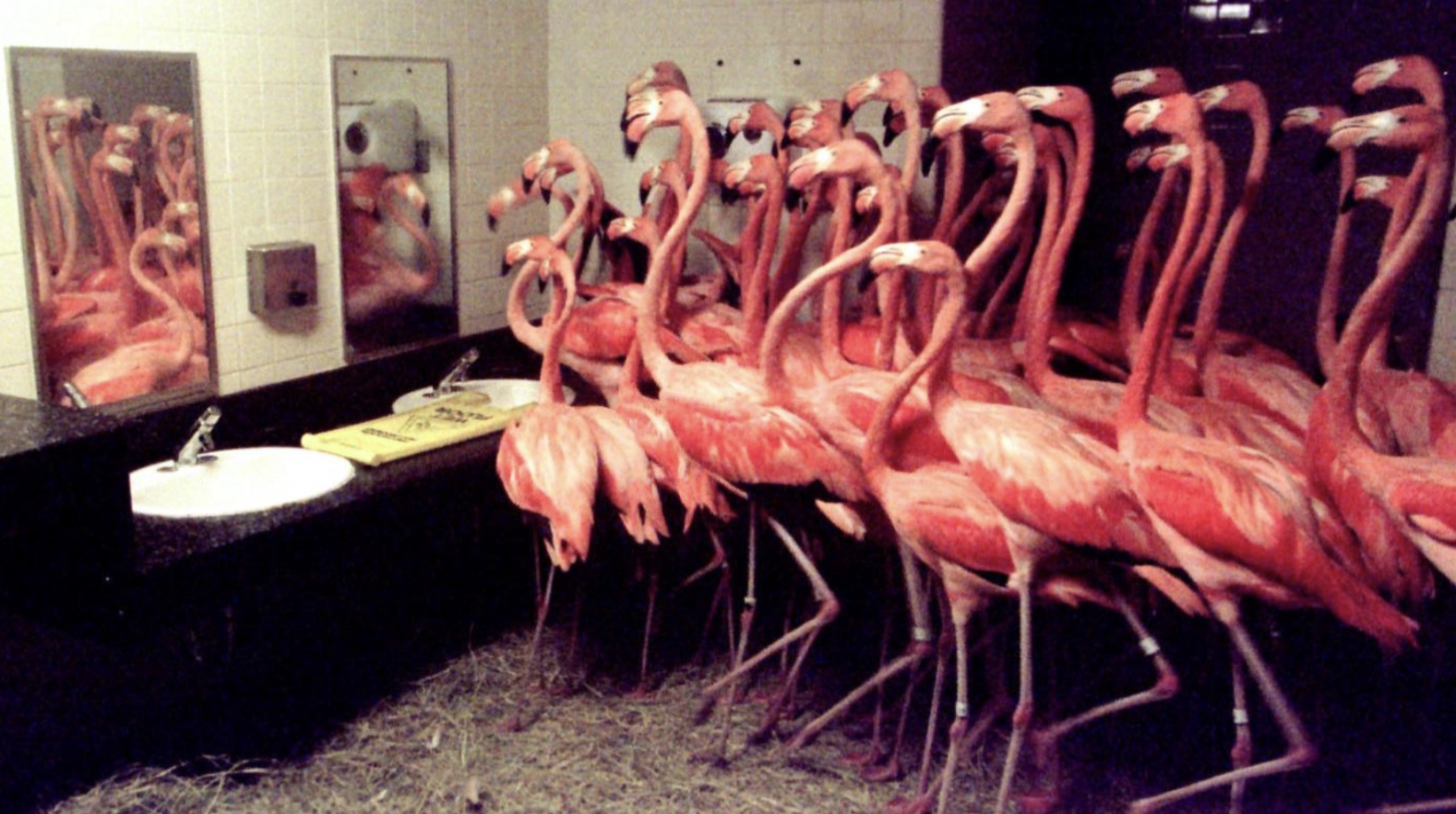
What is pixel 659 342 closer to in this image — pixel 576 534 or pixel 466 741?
pixel 576 534

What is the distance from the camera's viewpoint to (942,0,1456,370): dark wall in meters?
3.48

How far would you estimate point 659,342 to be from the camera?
9.72 ft

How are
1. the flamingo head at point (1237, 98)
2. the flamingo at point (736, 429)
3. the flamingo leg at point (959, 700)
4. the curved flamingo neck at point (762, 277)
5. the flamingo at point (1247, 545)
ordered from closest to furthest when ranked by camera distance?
the flamingo at point (1247, 545) → the flamingo leg at point (959, 700) → the flamingo at point (736, 429) → the flamingo head at point (1237, 98) → the curved flamingo neck at point (762, 277)

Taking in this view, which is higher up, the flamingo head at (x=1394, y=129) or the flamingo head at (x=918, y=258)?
the flamingo head at (x=1394, y=129)

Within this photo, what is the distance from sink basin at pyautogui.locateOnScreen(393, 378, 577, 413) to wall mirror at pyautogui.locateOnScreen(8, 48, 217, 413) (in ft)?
1.87

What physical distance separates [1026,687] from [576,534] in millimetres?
934

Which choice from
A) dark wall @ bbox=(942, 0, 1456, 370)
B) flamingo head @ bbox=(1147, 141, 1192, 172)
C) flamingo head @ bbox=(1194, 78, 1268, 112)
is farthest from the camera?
dark wall @ bbox=(942, 0, 1456, 370)

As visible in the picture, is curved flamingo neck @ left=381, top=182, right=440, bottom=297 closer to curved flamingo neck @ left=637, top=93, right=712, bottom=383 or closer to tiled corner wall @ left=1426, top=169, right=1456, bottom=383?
curved flamingo neck @ left=637, top=93, right=712, bottom=383

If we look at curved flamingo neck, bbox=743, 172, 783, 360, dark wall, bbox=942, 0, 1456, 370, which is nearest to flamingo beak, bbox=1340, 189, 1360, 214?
dark wall, bbox=942, 0, 1456, 370

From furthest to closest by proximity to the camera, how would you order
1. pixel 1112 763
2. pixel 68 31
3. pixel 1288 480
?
pixel 1112 763 → pixel 68 31 → pixel 1288 480

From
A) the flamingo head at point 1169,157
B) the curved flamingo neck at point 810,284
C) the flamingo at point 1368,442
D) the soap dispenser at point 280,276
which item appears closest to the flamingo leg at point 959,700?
the curved flamingo neck at point 810,284

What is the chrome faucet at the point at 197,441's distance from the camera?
8.75ft

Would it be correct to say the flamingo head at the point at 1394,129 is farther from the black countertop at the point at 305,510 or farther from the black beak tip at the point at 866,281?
the black countertop at the point at 305,510

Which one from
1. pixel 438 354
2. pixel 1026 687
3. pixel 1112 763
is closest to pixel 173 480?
pixel 438 354
